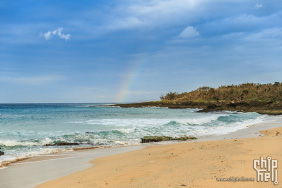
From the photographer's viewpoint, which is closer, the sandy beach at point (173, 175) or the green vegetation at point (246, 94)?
the sandy beach at point (173, 175)

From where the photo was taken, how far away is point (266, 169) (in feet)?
19.5

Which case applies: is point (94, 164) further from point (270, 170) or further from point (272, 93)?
point (272, 93)

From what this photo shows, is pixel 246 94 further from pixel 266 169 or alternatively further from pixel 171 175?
pixel 171 175

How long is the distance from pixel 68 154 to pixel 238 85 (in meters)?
118

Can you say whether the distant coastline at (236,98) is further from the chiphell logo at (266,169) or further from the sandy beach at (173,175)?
the chiphell logo at (266,169)

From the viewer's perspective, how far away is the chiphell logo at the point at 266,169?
5230mm

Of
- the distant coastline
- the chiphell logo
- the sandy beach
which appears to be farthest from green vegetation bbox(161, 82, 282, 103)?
the sandy beach

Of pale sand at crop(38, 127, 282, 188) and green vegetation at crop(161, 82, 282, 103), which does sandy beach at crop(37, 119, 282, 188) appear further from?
green vegetation at crop(161, 82, 282, 103)

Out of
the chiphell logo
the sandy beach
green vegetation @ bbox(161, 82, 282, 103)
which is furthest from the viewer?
green vegetation @ bbox(161, 82, 282, 103)

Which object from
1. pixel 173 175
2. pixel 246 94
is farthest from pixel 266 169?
pixel 246 94

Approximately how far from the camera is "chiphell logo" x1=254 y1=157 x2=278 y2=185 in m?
5.23

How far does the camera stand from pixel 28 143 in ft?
47.8

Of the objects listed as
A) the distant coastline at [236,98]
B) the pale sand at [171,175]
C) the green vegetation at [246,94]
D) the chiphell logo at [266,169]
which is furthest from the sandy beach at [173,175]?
the green vegetation at [246,94]

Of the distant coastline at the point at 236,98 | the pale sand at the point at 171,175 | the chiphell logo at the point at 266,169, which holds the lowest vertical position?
the pale sand at the point at 171,175
